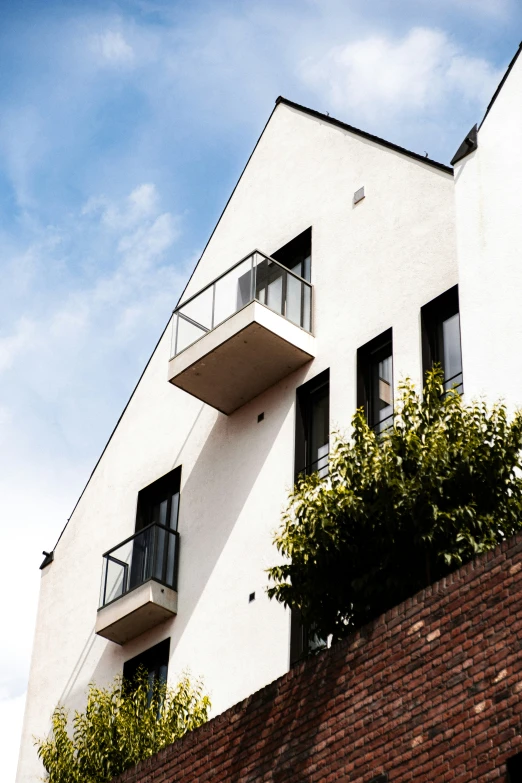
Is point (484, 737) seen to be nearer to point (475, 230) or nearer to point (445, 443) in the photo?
point (445, 443)

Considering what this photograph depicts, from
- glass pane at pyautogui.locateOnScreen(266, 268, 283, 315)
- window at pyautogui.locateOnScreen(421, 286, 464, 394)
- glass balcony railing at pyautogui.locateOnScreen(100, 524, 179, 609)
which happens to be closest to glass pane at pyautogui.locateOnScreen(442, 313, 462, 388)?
window at pyautogui.locateOnScreen(421, 286, 464, 394)

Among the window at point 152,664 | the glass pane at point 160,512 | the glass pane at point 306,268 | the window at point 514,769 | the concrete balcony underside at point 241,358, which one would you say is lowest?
the window at point 514,769

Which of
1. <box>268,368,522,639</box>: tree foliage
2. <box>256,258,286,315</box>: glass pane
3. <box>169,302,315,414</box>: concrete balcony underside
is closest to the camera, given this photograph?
<box>268,368,522,639</box>: tree foliage

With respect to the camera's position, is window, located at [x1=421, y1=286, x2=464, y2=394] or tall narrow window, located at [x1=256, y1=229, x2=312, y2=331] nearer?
window, located at [x1=421, y1=286, x2=464, y2=394]

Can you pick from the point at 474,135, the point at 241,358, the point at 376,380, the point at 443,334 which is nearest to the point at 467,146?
the point at 474,135

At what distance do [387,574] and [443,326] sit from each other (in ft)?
22.2

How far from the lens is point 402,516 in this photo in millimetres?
14688

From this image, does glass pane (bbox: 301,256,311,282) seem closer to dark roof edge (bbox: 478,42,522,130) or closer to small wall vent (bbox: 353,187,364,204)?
small wall vent (bbox: 353,187,364,204)

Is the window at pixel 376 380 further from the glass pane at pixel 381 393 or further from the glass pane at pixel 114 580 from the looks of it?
the glass pane at pixel 114 580

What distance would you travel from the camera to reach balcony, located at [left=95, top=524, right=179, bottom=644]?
892 inches

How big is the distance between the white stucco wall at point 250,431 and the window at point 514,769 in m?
8.84

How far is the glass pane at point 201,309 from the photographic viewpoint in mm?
23297

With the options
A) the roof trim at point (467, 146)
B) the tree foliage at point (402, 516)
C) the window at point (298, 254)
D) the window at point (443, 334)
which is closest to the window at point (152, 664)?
the window at point (443, 334)

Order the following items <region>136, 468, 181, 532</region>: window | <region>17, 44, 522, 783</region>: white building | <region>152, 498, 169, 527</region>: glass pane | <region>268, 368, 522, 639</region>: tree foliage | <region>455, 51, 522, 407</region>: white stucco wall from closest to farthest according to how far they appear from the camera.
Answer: <region>268, 368, 522, 639</region>: tree foliage
<region>455, 51, 522, 407</region>: white stucco wall
<region>17, 44, 522, 783</region>: white building
<region>136, 468, 181, 532</region>: window
<region>152, 498, 169, 527</region>: glass pane
